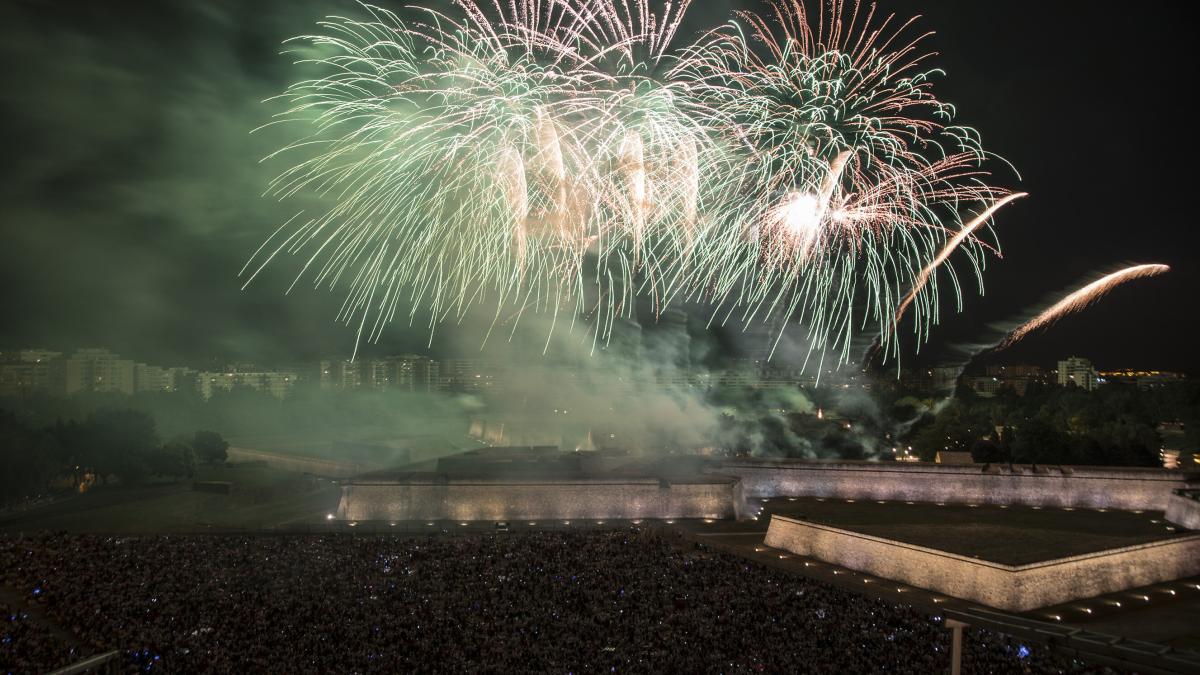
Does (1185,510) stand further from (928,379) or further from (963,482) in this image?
(928,379)

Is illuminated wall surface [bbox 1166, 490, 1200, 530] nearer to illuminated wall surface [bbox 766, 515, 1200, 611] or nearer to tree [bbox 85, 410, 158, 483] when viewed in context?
illuminated wall surface [bbox 766, 515, 1200, 611]

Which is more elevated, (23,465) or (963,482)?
(963,482)

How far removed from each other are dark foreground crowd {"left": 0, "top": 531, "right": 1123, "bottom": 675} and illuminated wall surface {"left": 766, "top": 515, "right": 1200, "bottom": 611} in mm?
2663

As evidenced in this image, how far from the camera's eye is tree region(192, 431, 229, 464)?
38344 millimetres

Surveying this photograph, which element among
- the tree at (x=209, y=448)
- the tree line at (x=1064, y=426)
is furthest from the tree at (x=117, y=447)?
the tree line at (x=1064, y=426)

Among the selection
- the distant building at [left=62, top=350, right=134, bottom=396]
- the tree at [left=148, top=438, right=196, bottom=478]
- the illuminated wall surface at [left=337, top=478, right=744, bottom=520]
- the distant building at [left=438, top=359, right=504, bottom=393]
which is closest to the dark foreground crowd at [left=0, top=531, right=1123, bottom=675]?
the illuminated wall surface at [left=337, top=478, right=744, bottom=520]

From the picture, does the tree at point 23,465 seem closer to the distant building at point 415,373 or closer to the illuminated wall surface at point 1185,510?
the distant building at point 415,373

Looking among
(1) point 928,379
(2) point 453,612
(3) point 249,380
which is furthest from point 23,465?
(1) point 928,379

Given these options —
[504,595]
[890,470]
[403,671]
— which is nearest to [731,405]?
[890,470]

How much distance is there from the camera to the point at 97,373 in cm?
6594

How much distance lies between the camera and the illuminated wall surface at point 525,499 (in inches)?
885

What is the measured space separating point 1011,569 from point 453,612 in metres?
10.2

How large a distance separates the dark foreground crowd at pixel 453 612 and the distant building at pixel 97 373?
54898mm

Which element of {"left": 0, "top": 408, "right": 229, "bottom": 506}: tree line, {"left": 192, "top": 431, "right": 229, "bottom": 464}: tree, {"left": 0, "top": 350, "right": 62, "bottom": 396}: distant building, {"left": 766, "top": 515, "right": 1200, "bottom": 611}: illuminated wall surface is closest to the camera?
{"left": 766, "top": 515, "right": 1200, "bottom": 611}: illuminated wall surface
